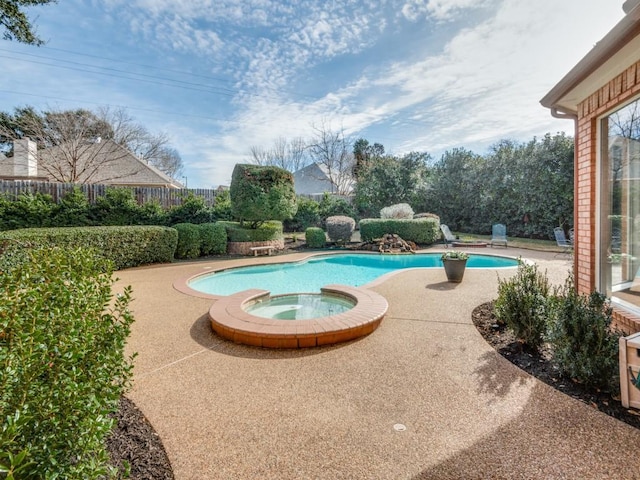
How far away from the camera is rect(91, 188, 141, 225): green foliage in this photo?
10.8 metres

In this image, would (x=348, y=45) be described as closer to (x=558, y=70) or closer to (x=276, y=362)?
(x=558, y=70)

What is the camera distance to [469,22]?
6906 mm

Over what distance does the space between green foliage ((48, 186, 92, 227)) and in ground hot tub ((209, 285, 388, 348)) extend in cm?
829

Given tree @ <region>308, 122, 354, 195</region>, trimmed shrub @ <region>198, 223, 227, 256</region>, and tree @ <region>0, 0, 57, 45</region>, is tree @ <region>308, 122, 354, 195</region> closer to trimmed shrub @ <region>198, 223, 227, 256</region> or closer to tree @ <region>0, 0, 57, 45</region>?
trimmed shrub @ <region>198, 223, 227, 256</region>

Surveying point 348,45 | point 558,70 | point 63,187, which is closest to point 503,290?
point 558,70

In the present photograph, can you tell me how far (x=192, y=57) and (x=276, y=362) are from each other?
14358 mm

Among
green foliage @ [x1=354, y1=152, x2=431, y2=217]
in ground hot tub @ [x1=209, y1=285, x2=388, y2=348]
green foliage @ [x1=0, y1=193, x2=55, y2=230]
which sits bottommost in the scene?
in ground hot tub @ [x1=209, y1=285, x2=388, y2=348]

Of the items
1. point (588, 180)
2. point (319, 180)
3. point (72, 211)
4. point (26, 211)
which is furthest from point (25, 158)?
point (588, 180)

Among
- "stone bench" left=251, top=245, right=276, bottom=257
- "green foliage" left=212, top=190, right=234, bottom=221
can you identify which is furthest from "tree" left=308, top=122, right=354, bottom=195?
"stone bench" left=251, top=245, right=276, bottom=257

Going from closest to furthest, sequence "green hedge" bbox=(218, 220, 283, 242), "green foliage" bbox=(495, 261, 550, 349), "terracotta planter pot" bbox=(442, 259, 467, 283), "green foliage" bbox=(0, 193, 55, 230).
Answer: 1. "green foliage" bbox=(495, 261, 550, 349)
2. "terracotta planter pot" bbox=(442, 259, 467, 283)
3. "green foliage" bbox=(0, 193, 55, 230)
4. "green hedge" bbox=(218, 220, 283, 242)

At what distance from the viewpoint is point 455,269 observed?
22.2 ft

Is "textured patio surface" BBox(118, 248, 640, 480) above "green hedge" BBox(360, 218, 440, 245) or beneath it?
beneath

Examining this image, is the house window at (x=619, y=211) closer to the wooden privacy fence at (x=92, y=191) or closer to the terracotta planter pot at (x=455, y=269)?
the terracotta planter pot at (x=455, y=269)

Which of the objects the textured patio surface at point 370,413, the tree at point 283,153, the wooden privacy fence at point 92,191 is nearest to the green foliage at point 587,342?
the textured patio surface at point 370,413
